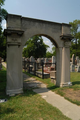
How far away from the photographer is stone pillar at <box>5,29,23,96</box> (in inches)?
214

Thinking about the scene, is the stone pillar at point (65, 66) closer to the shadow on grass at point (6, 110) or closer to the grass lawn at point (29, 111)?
the grass lawn at point (29, 111)

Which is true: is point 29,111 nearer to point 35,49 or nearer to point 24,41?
point 24,41

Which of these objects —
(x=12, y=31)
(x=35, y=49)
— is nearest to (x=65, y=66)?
(x=12, y=31)

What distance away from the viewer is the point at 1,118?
125 inches

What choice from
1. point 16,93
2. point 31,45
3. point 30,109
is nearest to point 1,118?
point 30,109

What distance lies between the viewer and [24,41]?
5.79 m

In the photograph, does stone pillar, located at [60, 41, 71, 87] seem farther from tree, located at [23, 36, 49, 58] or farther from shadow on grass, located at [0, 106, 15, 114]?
tree, located at [23, 36, 49, 58]

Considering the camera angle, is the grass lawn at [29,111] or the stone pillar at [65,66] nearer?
the grass lawn at [29,111]

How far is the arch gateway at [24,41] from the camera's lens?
17.9 ft

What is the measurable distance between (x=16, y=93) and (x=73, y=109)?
3076 mm

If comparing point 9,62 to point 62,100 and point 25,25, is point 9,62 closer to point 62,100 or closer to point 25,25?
point 25,25

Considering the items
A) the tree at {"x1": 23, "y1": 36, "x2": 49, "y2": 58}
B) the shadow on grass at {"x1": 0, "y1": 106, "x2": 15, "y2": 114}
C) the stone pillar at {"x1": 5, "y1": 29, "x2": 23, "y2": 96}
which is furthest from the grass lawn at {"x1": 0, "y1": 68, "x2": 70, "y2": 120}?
the tree at {"x1": 23, "y1": 36, "x2": 49, "y2": 58}

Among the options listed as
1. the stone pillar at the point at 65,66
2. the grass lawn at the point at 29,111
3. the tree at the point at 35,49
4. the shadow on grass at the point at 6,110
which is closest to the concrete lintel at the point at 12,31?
the stone pillar at the point at 65,66

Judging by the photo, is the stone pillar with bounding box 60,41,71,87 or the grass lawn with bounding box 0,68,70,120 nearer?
the grass lawn with bounding box 0,68,70,120
